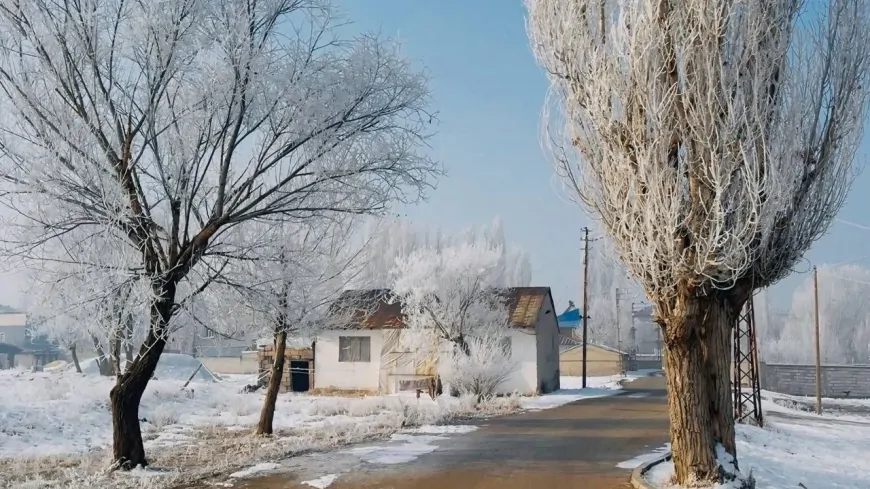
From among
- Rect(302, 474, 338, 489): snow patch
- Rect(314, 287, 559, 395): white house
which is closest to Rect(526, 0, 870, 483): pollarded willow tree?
Rect(302, 474, 338, 489): snow patch

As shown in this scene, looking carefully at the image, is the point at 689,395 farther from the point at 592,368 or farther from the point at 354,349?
the point at 592,368

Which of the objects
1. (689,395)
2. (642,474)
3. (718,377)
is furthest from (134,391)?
(718,377)

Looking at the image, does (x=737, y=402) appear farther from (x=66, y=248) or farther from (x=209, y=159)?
(x=66, y=248)

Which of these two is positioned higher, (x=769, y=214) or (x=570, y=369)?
(x=769, y=214)

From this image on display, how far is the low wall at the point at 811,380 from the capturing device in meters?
44.5

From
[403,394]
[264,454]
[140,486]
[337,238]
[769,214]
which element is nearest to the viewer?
[769,214]

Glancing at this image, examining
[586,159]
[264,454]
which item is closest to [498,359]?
[264,454]

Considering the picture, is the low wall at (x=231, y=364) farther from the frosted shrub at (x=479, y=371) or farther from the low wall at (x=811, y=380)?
the low wall at (x=811, y=380)

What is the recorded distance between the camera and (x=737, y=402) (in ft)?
59.1

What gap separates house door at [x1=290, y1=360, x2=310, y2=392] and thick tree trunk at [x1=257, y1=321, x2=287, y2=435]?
20147 mm

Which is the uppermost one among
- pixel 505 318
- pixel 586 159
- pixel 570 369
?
pixel 586 159

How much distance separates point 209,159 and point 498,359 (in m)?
17.5

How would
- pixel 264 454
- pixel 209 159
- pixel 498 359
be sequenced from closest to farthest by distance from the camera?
pixel 209 159
pixel 264 454
pixel 498 359

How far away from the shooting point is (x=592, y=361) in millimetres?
59094
